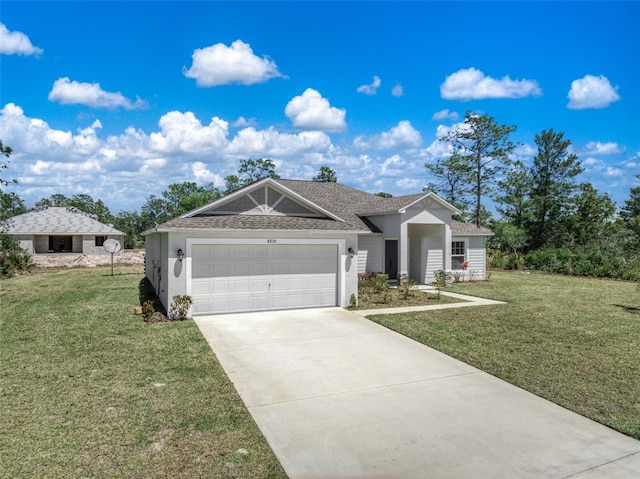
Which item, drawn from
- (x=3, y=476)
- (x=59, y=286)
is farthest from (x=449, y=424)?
(x=59, y=286)

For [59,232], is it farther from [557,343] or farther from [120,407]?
[557,343]

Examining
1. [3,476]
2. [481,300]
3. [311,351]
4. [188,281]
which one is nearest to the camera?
[3,476]

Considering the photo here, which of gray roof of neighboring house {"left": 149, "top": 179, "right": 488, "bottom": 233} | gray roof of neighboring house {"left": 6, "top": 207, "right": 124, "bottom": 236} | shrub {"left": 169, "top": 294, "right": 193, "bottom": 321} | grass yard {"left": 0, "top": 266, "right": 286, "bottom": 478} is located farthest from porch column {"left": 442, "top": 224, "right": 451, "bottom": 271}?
gray roof of neighboring house {"left": 6, "top": 207, "right": 124, "bottom": 236}

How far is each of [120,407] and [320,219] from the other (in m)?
9.38

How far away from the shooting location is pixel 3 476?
4234 mm

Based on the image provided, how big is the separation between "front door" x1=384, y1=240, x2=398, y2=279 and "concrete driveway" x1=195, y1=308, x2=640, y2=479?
11431 mm

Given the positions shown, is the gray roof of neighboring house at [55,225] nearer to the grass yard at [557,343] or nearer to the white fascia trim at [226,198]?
the white fascia trim at [226,198]

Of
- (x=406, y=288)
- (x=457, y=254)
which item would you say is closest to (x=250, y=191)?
(x=406, y=288)

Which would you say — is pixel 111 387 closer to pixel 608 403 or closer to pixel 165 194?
pixel 608 403

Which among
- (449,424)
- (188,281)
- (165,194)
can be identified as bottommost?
(449,424)

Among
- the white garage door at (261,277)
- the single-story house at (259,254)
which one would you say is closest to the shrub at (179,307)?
the single-story house at (259,254)

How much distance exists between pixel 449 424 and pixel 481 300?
11.1 metres

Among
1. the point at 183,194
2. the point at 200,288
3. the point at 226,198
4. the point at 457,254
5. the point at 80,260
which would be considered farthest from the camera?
the point at 183,194

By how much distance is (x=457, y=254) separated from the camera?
21.9 m
